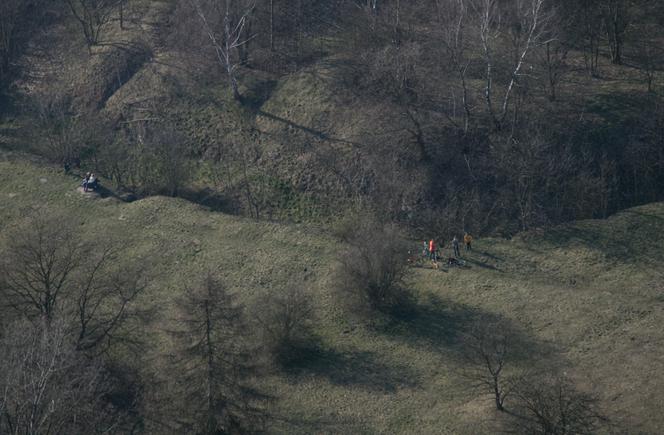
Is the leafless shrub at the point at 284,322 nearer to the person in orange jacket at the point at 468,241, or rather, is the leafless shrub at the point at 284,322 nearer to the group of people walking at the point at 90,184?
the person in orange jacket at the point at 468,241

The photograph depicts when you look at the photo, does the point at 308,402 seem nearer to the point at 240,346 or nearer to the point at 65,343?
the point at 240,346

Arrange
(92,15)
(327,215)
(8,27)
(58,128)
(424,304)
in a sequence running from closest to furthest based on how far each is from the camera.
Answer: (424,304), (327,215), (58,128), (8,27), (92,15)

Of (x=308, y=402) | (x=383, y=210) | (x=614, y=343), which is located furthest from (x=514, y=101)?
(x=308, y=402)

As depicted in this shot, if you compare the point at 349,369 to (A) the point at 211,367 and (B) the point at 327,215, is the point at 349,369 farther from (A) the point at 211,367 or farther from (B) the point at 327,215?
(B) the point at 327,215

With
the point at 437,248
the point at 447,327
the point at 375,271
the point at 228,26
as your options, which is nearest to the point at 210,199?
the point at 228,26

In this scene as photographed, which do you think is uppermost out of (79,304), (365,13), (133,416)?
(365,13)

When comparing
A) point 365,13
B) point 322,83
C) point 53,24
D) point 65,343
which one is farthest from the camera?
point 53,24

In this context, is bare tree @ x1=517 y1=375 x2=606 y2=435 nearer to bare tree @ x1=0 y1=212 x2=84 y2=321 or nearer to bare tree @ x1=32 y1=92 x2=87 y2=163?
bare tree @ x1=0 y1=212 x2=84 y2=321
